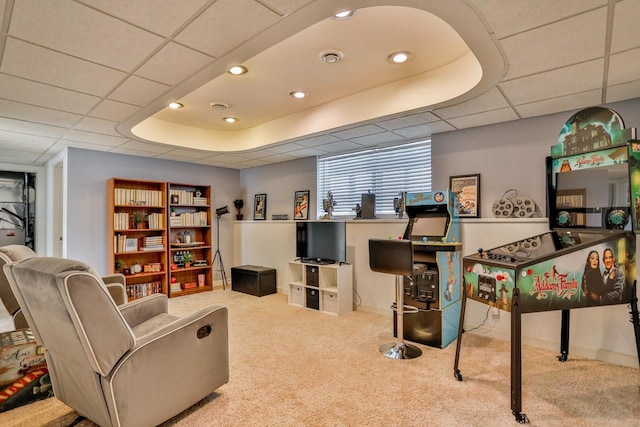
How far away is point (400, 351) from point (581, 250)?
164 cm

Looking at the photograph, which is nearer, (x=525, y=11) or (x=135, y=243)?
(x=525, y=11)

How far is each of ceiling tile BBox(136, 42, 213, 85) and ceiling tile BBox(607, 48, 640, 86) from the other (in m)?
2.68

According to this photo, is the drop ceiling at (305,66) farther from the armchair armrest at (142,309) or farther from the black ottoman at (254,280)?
the black ottoman at (254,280)

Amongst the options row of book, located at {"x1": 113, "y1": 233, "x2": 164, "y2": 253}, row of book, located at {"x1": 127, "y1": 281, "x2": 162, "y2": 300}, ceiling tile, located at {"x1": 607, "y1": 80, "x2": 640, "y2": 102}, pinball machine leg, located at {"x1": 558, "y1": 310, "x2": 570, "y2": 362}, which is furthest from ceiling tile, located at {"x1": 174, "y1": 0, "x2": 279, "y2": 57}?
row of book, located at {"x1": 127, "y1": 281, "x2": 162, "y2": 300}

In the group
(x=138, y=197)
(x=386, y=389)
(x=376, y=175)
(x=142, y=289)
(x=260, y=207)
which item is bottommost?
(x=386, y=389)

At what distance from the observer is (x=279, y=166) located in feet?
19.5

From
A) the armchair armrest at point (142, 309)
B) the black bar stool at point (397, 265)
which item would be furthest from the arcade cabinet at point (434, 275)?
the armchair armrest at point (142, 309)

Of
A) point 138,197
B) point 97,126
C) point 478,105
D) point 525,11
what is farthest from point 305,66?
point 138,197

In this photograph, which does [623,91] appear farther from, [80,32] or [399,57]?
[80,32]

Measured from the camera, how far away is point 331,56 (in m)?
2.71

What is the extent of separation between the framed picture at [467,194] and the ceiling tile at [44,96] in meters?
3.74

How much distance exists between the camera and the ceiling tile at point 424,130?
3.65 m

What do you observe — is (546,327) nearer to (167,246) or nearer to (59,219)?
(167,246)

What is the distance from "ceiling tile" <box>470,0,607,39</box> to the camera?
5.28 ft
